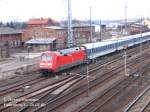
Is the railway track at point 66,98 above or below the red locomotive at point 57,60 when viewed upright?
below

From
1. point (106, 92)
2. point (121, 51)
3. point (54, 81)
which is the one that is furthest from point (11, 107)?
point (121, 51)

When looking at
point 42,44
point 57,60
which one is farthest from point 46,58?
point 42,44

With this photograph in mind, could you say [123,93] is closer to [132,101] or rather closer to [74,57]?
[132,101]

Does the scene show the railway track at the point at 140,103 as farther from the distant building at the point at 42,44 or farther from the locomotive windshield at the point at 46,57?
the distant building at the point at 42,44

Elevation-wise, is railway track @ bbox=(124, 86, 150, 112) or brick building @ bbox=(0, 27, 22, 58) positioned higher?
brick building @ bbox=(0, 27, 22, 58)

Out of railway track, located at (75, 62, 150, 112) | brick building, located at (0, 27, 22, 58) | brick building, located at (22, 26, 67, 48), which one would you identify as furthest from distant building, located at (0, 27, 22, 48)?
railway track, located at (75, 62, 150, 112)

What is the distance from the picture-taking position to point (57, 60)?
34594mm

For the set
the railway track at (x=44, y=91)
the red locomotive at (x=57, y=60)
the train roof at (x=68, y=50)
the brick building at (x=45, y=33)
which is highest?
the brick building at (x=45, y=33)

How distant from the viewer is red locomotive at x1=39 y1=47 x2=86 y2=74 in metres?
34.5

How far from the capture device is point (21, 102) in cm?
2350

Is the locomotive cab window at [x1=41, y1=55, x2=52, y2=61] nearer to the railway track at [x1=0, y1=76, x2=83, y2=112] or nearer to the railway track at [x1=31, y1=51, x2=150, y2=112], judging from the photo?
the railway track at [x1=0, y1=76, x2=83, y2=112]

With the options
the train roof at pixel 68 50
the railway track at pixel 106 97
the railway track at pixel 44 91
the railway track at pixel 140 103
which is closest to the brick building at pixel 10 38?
the train roof at pixel 68 50

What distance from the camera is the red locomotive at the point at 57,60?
113ft

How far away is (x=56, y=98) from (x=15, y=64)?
69.8 ft
